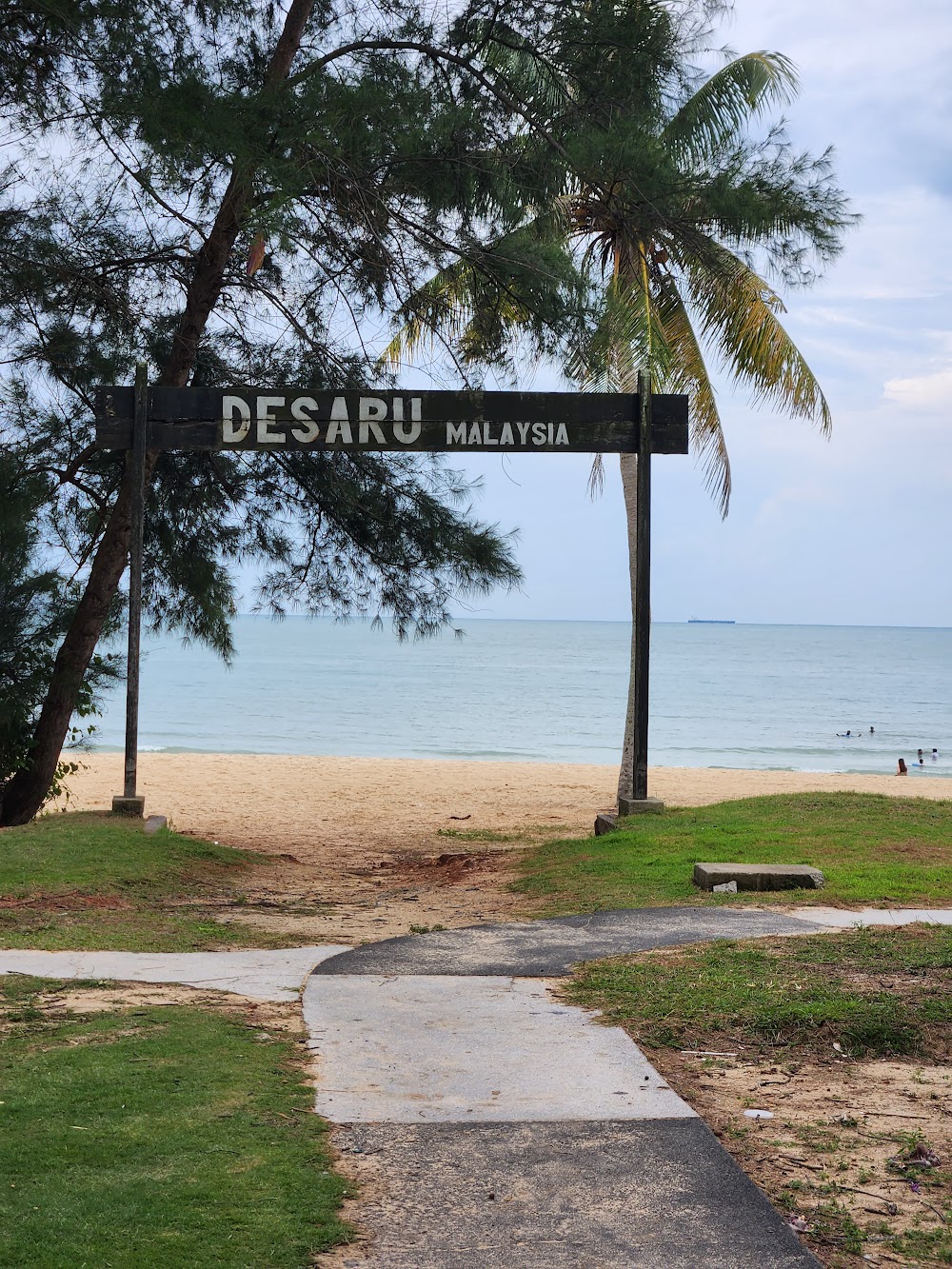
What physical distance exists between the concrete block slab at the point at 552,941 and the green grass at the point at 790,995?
25 cm

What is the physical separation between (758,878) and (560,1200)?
15.4 feet

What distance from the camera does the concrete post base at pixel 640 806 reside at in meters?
10.8

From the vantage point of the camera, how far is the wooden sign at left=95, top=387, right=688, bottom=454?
9953 mm

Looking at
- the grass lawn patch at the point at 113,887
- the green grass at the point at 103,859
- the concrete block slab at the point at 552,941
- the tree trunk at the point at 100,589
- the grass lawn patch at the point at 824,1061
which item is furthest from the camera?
the tree trunk at the point at 100,589

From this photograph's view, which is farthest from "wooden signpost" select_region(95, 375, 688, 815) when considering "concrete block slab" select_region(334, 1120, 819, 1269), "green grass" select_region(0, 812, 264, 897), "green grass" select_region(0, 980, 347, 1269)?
"concrete block slab" select_region(334, 1120, 819, 1269)

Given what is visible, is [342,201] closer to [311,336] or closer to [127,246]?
[311,336]

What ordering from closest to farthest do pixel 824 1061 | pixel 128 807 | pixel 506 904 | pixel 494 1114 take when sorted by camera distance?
pixel 494 1114
pixel 824 1061
pixel 506 904
pixel 128 807

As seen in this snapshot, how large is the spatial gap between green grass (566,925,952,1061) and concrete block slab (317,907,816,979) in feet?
0.83

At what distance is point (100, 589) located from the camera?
1127 centimetres

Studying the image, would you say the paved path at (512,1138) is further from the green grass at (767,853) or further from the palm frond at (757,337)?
the palm frond at (757,337)

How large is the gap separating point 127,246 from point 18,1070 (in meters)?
8.54

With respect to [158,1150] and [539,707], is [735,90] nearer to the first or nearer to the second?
[158,1150]

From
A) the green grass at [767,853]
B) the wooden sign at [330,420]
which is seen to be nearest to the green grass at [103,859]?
the green grass at [767,853]

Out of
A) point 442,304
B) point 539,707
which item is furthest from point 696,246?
point 539,707
